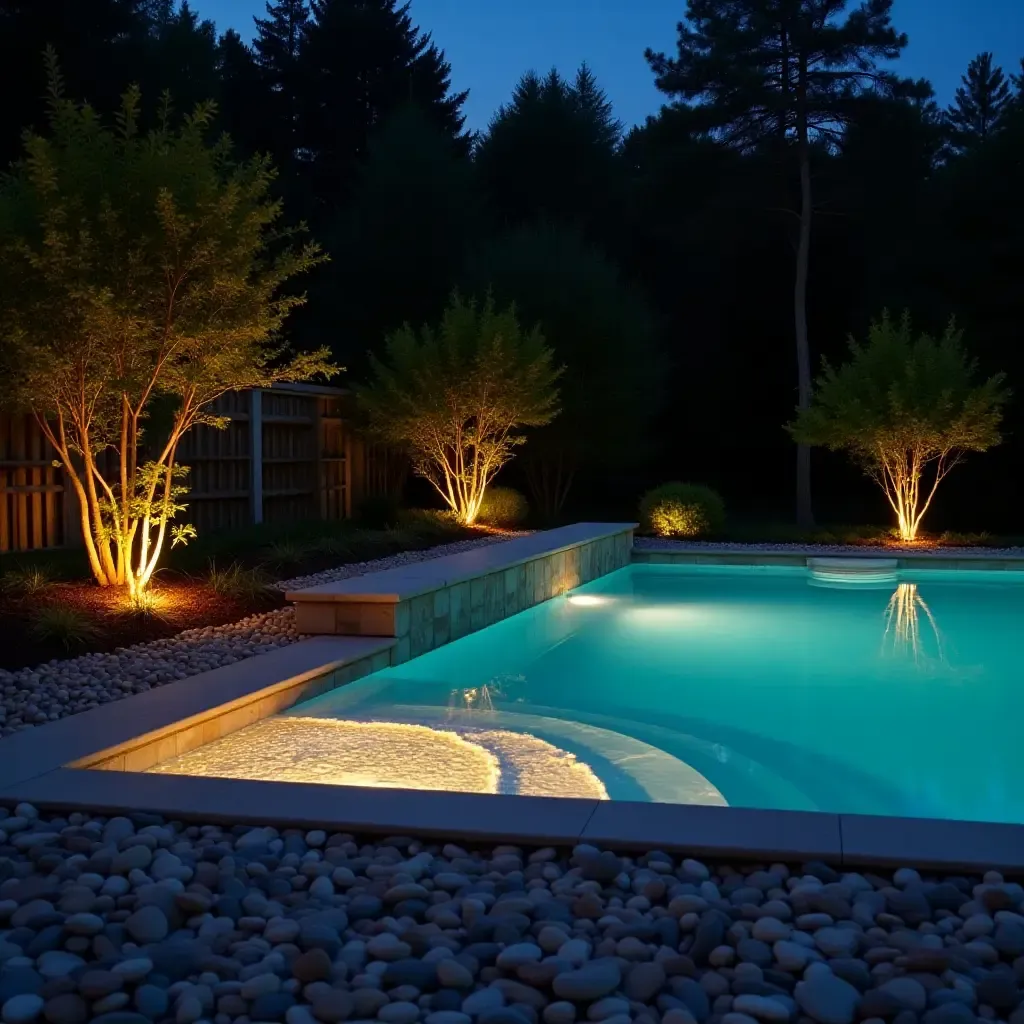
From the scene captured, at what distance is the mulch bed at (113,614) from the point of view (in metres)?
6.13

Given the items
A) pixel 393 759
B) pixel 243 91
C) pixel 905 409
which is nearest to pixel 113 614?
pixel 393 759

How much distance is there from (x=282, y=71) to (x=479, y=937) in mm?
26451

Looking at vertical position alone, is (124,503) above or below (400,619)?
above

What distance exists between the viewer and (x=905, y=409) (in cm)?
1458

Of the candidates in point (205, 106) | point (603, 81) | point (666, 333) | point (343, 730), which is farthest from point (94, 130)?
point (603, 81)

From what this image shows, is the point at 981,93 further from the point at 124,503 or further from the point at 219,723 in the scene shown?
the point at 219,723

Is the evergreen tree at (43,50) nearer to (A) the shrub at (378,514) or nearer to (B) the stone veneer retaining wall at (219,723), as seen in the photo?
(A) the shrub at (378,514)

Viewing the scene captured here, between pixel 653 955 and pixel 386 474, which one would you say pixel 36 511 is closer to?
pixel 386 474

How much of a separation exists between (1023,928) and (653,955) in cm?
81

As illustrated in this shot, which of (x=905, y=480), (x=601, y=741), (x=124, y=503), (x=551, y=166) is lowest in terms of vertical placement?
(x=601, y=741)

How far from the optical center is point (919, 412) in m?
14.5

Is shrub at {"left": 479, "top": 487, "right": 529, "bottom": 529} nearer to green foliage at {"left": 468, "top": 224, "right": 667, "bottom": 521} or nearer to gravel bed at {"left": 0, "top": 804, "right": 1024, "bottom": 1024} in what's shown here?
green foliage at {"left": 468, "top": 224, "right": 667, "bottom": 521}

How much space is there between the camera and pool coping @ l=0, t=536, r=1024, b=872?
2936 millimetres

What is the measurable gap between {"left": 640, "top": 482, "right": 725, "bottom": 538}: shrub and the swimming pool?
552 cm
